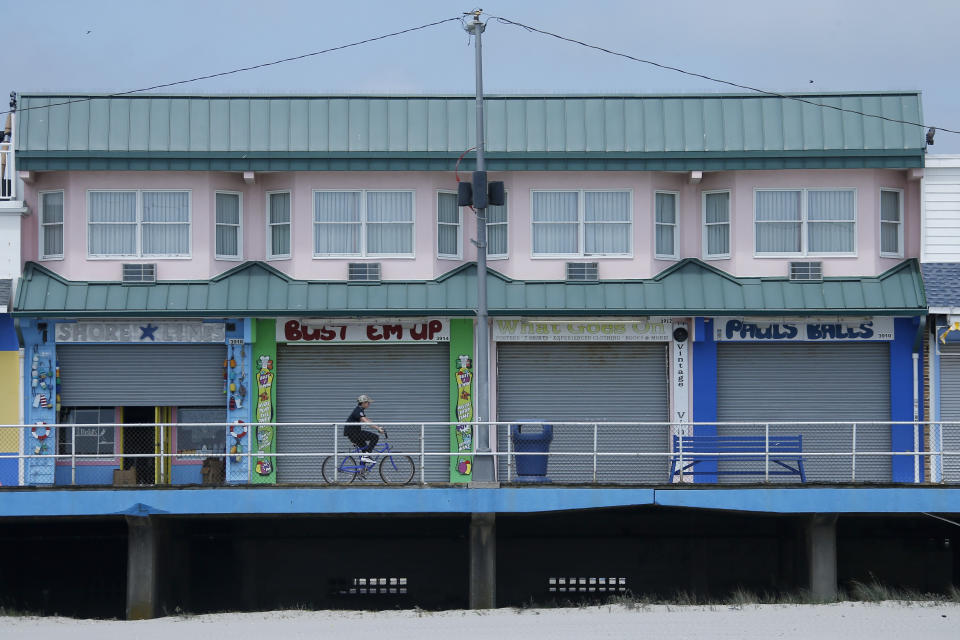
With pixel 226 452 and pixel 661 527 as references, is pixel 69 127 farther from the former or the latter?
pixel 661 527

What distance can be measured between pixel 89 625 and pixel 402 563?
571cm

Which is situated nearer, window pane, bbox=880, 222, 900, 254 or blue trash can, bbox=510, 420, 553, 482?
blue trash can, bbox=510, 420, 553, 482

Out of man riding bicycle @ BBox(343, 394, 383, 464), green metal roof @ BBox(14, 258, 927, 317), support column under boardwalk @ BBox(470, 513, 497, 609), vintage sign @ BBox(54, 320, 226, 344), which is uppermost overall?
green metal roof @ BBox(14, 258, 927, 317)

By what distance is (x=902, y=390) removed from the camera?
90.1 feet

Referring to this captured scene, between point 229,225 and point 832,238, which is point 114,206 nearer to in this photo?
point 229,225

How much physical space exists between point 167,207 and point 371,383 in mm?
5252

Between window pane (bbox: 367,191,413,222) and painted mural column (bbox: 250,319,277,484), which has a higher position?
window pane (bbox: 367,191,413,222)

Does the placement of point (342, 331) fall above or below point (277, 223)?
below

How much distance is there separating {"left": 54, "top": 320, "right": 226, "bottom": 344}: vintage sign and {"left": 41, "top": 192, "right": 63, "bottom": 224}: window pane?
211 centimetres

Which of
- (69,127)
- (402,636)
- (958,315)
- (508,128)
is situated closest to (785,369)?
(958,315)

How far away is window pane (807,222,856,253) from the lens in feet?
91.6

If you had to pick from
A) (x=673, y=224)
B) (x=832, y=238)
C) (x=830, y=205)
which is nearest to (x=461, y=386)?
(x=673, y=224)

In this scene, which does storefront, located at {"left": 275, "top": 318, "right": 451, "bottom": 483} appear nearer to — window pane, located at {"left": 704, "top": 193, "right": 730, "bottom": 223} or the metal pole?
the metal pole

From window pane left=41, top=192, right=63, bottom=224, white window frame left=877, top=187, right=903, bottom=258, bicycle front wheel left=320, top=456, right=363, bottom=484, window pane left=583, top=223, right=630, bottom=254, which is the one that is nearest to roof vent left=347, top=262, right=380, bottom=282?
bicycle front wheel left=320, top=456, right=363, bottom=484
